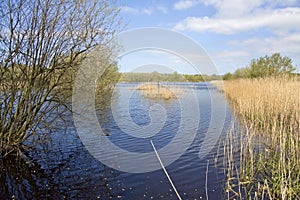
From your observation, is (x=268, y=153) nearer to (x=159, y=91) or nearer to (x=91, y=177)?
(x=91, y=177)

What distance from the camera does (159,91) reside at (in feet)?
78.2

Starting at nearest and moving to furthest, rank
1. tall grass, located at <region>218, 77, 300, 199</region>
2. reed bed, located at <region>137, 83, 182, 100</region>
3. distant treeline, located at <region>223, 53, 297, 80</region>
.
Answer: tall grass, located at <region>218, 77, 300, 199</region>
distant treeline, located at <region>223, 53, 297, 80</region>
reed bed, located at <region>137, 83, 182, 100</region>

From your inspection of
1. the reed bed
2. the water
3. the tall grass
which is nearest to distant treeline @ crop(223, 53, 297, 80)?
the reed bed

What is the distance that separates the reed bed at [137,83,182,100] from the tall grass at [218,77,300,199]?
1131 cm

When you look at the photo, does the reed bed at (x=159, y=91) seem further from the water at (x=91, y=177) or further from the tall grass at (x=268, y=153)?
the water at (x=91, y=177)

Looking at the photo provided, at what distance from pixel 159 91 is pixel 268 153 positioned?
18.6 meters

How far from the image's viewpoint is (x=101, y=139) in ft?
23.9

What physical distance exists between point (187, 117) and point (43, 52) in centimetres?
770

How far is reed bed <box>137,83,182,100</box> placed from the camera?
74.3 ft

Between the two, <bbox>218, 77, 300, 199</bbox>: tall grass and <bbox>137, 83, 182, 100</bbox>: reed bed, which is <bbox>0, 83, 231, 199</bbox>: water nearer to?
<bbox>218, 77, 300, 199</bbox>: tall grass

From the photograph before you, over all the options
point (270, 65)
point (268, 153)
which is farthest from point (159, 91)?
point (268, 153)

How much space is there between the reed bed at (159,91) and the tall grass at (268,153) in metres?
11.3

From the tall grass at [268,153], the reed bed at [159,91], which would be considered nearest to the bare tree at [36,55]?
the tall grass at [268,153]

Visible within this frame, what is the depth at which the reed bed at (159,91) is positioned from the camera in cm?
2264
